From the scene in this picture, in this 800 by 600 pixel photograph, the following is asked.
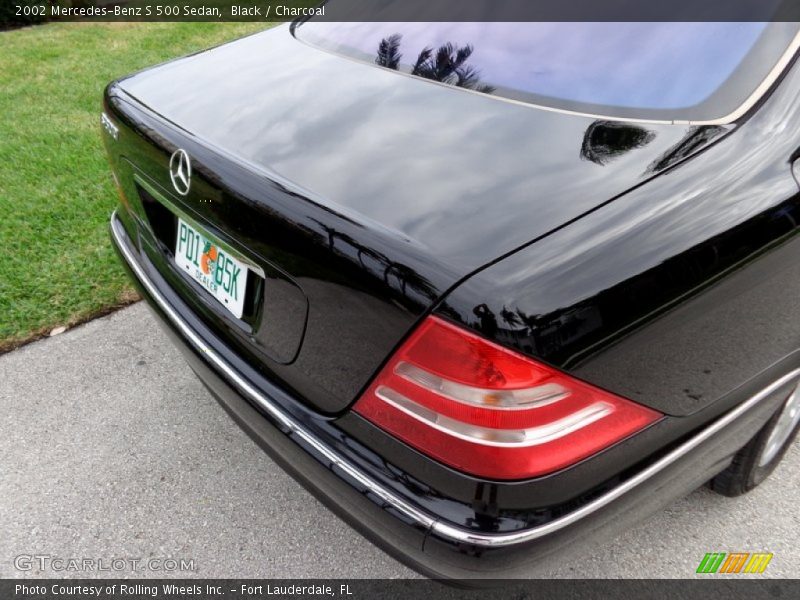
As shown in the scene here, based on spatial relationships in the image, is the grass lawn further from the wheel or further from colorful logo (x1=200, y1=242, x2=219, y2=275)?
the wheel

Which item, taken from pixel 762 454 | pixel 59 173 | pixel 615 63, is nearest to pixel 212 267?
pixel 615 63

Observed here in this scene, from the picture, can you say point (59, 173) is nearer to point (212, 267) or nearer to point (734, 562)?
point (212, 267)

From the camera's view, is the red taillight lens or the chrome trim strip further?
the chrome trim strip

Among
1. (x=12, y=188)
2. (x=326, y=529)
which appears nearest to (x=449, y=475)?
(x=326, y=529)

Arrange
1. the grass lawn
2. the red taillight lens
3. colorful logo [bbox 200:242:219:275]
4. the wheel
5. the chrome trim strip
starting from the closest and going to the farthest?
1. the red taillight lens
2. the chrome trim strip
3. colorful logo [bbox 200:242:219:275]
4. the wheel
5. the grass lawn

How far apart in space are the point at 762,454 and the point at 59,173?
4159mm

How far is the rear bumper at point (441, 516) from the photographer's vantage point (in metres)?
1.26

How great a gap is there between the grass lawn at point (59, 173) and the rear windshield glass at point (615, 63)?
208cm

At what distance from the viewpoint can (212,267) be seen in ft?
5.46

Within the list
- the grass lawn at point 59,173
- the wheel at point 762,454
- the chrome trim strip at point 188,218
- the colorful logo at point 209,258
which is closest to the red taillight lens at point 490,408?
the chrome trim strip at point 188,218
